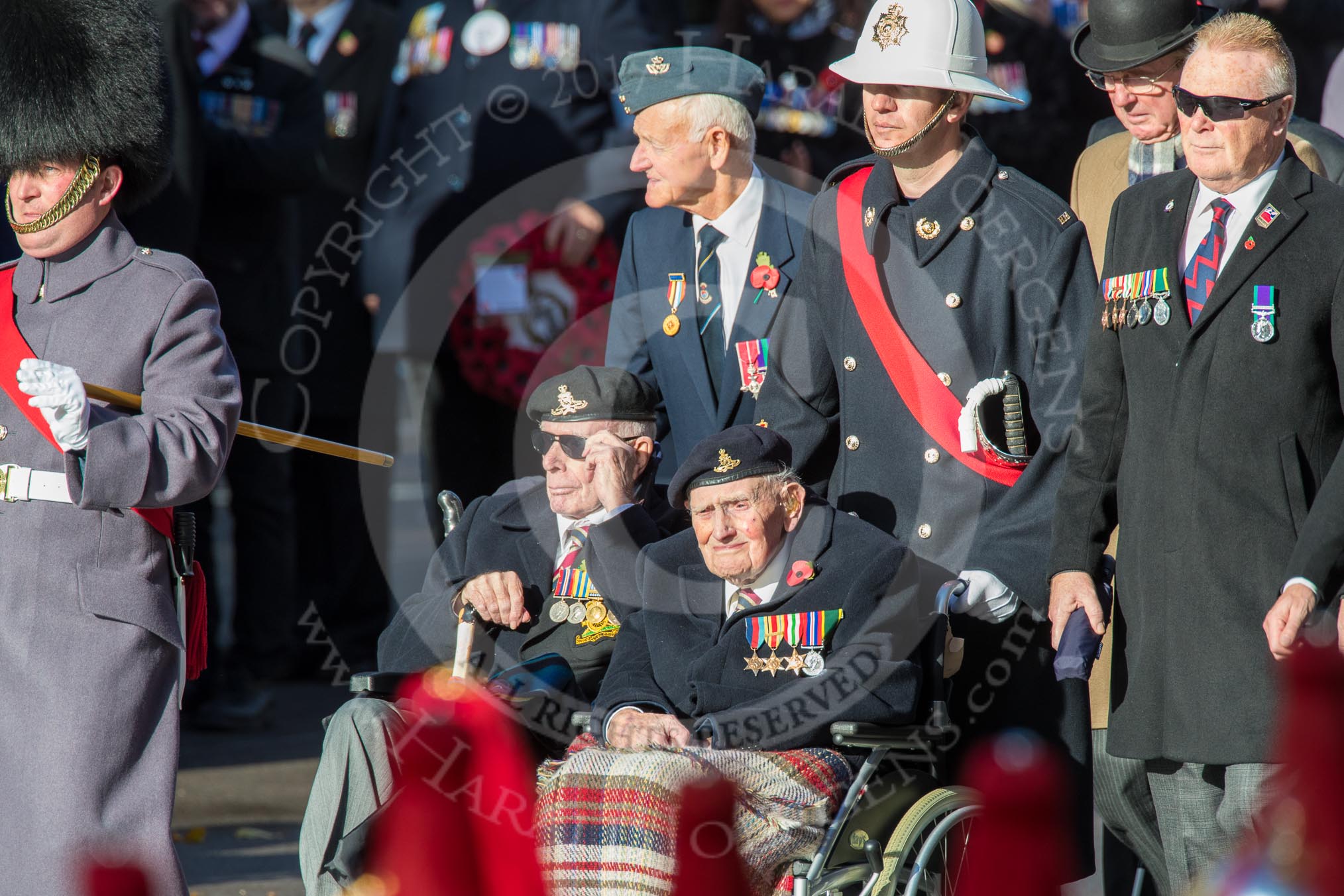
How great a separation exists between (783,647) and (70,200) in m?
1.74

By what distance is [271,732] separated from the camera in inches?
273

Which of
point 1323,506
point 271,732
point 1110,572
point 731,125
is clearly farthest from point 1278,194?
point 271,732

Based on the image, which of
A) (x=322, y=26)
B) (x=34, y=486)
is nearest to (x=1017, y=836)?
(x=34, y=486)

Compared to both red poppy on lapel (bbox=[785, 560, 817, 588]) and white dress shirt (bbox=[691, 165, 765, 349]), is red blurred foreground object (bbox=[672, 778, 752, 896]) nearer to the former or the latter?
red poppy on lapel (bbox=[785, 560, 817, 588])

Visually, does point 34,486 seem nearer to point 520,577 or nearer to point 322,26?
point 520,577

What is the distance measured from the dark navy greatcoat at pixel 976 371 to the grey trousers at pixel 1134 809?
10.7 inches

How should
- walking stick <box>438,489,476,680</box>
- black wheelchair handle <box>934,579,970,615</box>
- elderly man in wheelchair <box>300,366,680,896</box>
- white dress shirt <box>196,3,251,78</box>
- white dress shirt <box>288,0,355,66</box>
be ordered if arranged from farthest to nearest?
white dress shirt <box>288,0,355,66</box> < white dress shirt <box>196,3,251,78</box> < walking stick <box>438,489,476,680</box> < elderly man in wheelchair <box>300,366,680,896</box> < black wheelchair handle <box>934,579,970,615</box>

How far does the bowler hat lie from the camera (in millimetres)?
4051

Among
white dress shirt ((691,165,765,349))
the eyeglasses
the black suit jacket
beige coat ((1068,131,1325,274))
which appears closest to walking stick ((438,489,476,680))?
white dress shirt ((691,165,765,349))

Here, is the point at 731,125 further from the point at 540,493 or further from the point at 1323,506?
the point at 1323,506

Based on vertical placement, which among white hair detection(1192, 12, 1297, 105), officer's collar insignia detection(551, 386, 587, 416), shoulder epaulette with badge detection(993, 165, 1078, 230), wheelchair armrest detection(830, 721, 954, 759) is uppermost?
white hair detection(1192, 12, 1297, 105)

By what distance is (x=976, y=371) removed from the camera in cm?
408

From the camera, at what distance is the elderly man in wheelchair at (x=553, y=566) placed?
4195mm

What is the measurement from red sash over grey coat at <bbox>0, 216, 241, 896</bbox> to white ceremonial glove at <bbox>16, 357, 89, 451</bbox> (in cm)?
7
